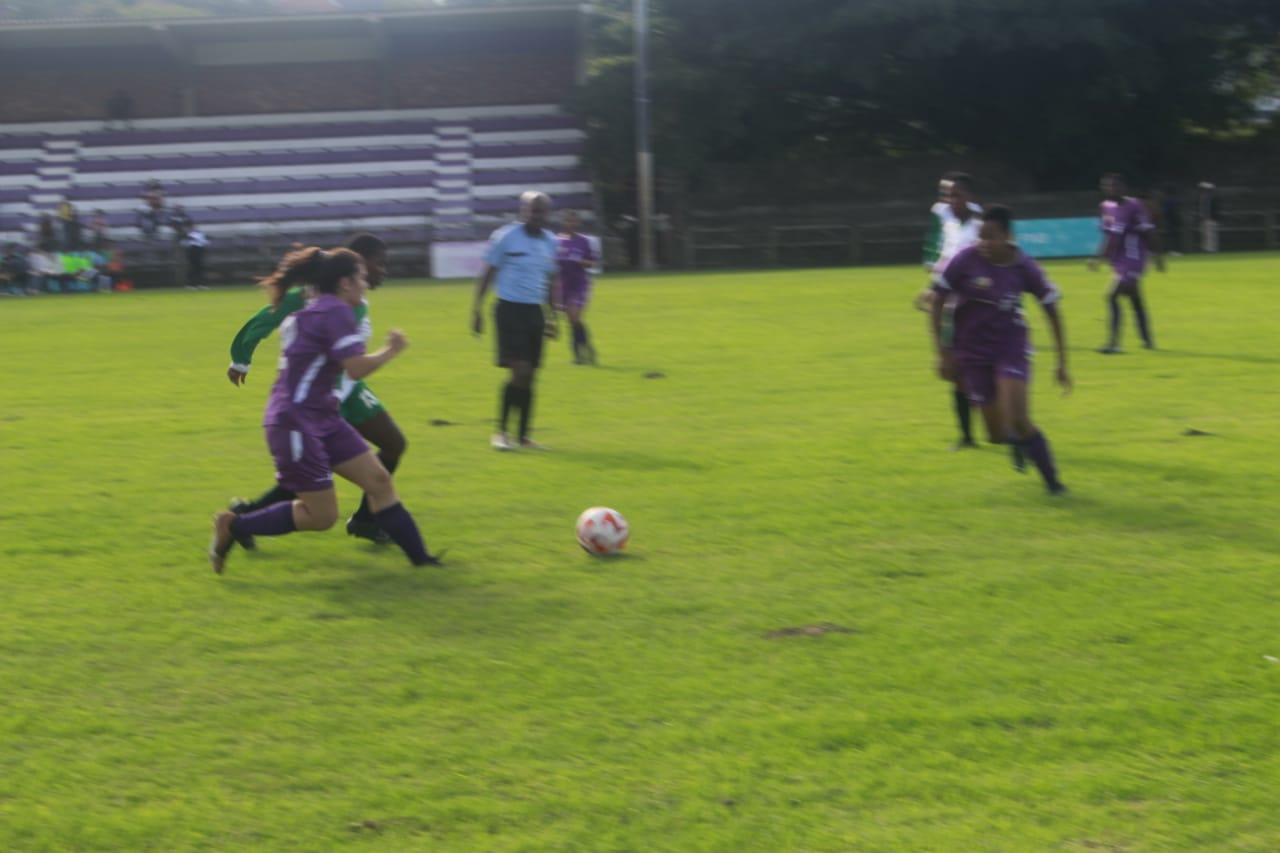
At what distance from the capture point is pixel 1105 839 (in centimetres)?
398

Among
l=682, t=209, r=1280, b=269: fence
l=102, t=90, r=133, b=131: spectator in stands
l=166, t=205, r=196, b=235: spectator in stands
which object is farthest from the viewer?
l=102, t=90, r=133, b=131: spectator in stands

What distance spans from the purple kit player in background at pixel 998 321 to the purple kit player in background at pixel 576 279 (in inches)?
320

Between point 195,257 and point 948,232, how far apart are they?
26737 millimetres

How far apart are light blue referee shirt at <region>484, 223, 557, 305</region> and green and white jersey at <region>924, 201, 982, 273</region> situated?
290 centimetres

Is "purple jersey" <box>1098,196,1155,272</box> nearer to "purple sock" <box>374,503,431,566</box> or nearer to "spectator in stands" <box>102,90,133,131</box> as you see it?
"purple sock" <box>374,503,431,566</box>

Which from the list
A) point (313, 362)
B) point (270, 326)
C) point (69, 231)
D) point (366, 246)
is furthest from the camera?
point (69, 231)

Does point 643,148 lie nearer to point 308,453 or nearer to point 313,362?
point 313,362

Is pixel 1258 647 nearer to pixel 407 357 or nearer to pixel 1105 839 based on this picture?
pixel 1105 839

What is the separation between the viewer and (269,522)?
23.5ft

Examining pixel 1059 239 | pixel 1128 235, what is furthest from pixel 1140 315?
pixel 1059 239

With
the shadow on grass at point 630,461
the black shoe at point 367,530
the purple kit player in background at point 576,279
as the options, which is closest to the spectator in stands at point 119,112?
the purple kit player in background at point 576,279

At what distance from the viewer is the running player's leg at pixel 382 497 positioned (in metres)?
7.07

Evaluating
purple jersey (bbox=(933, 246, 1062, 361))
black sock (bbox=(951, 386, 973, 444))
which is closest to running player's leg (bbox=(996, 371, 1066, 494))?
purple jersey (bbox=(933, 246, 1062, 361))

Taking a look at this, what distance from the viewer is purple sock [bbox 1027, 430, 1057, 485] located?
339 inches
